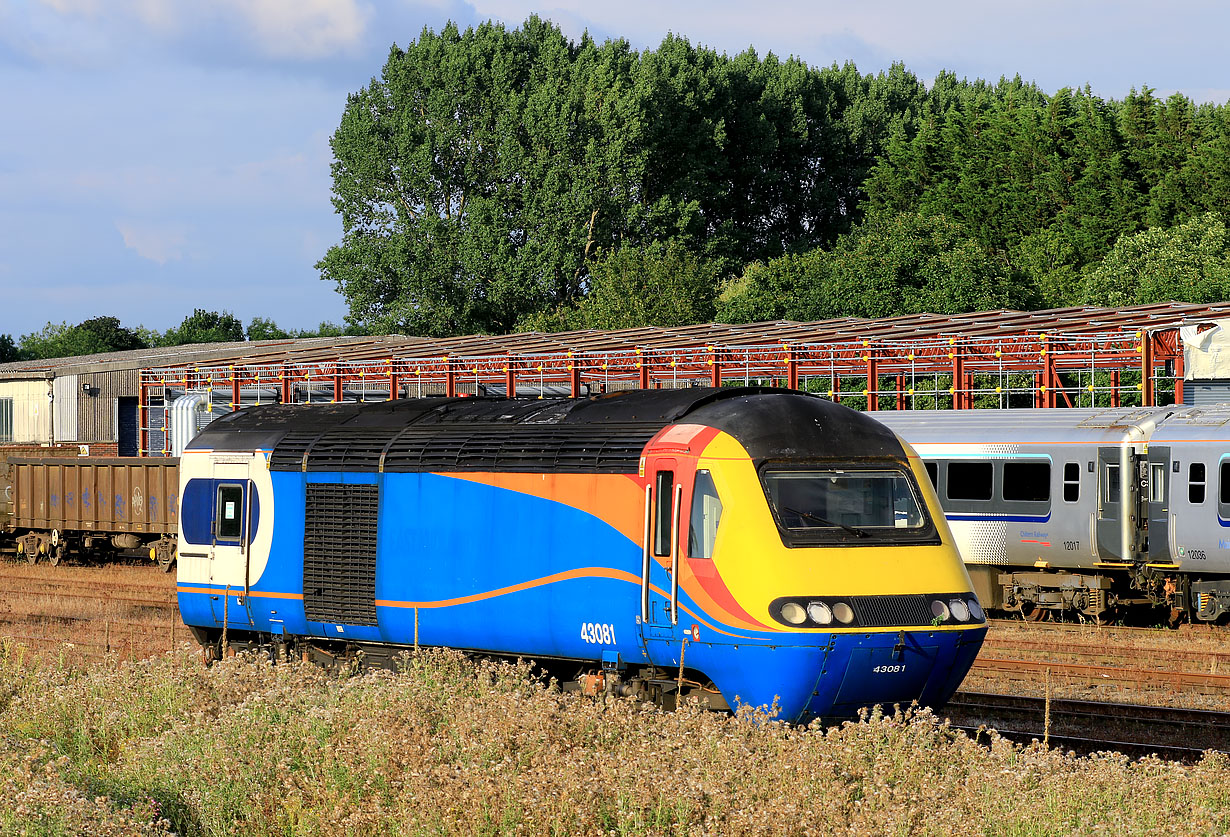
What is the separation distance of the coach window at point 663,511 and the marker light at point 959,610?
8.18ft

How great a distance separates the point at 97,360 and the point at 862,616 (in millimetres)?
53985

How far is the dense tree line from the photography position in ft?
208

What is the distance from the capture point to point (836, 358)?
122 ft

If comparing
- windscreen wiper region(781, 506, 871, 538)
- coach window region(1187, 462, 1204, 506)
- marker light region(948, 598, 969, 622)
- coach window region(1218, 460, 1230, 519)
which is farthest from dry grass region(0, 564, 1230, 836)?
coach window region(1187, 462, 1204, 506)

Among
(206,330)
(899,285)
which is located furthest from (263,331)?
(899,285)

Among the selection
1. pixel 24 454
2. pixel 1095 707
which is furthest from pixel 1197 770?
pixel 24 454

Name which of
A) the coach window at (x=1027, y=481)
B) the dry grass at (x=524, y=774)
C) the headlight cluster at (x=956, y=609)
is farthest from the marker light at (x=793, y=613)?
the coach window at (x=1027, y=481)

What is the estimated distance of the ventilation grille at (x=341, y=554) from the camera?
1448 cm

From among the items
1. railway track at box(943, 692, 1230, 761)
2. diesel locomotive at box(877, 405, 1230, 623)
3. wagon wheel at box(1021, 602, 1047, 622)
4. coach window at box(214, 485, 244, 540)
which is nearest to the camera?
railway track at box(943, 692, 1230, 761)

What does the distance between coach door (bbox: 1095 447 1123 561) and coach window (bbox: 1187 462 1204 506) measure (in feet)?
3.65

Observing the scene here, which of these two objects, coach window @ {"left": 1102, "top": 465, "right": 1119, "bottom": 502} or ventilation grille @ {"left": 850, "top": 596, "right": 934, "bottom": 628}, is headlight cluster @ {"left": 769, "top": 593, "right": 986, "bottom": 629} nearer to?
ventilation grille @ {"left": 850, "top": 596, "right": 934, "bottom": 628}

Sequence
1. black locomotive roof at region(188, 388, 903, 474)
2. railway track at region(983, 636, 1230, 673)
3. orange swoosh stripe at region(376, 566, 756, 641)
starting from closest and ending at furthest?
orange swoosh stripe at region(376, 566, 756, 641) < black locomotive roof at region(188, 388, 903, 474) < railway track at region(983, 636, 1230, 673)

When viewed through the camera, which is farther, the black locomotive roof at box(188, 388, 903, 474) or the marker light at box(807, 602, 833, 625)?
the black locomotive roof at box(188, 388, 903, 474)

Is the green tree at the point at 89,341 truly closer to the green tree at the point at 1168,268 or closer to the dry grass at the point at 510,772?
the green tree at the point at 1168,268
